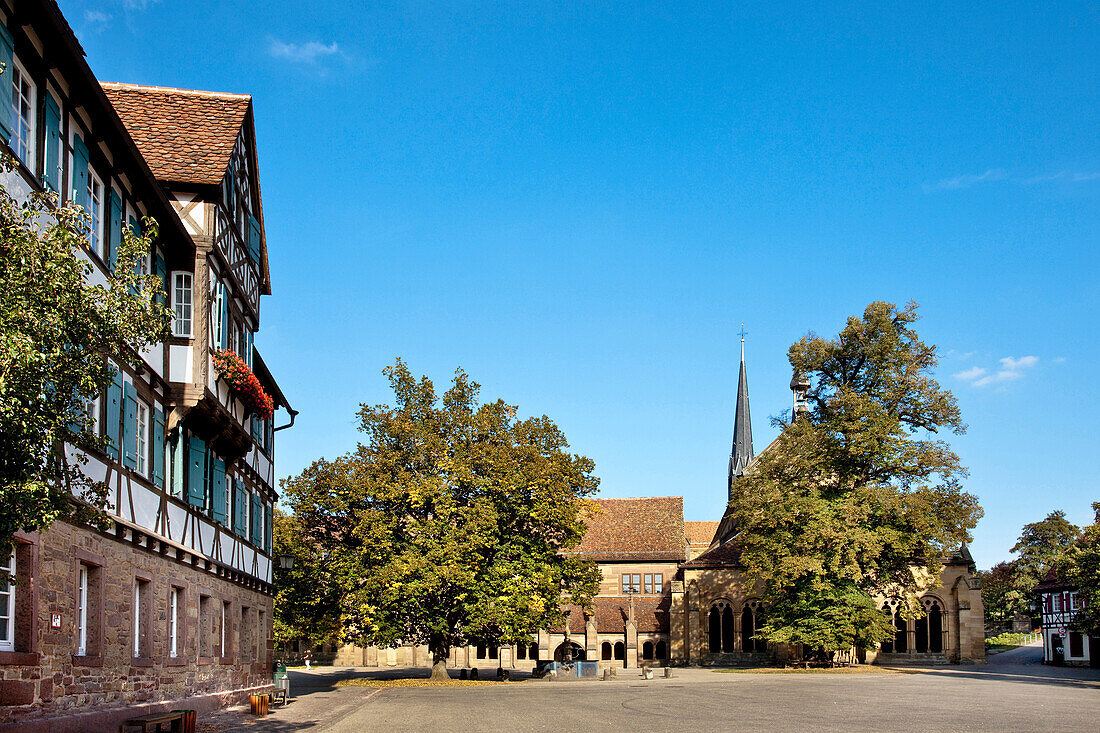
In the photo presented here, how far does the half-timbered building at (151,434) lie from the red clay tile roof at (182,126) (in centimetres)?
4

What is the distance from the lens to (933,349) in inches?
1957

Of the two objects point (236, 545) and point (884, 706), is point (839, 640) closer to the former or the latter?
point (884, 706)

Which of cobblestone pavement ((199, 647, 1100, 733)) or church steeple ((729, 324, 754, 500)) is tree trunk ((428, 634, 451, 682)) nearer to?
cobblestone pavement ((199, 647, 1100, 733))

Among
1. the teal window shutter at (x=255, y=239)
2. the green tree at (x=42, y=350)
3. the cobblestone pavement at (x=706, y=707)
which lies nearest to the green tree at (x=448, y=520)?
the cobblestone pavement at (x=706, y=707)

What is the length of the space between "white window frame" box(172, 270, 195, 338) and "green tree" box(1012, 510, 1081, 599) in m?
81.2

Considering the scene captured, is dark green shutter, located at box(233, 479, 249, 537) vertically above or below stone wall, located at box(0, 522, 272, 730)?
above

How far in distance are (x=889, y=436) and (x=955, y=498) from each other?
407cm

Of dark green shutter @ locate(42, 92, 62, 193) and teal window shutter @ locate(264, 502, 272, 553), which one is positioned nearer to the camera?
dark green shutter @ locate(42, 92, 62, 193)

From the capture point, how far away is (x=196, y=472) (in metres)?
21.4

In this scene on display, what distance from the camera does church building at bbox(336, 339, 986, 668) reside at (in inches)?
2250

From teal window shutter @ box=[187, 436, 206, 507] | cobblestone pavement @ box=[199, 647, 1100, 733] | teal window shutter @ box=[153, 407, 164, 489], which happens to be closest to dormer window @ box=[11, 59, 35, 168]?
teal window shutter @ box=[153, 407, 164, 489]

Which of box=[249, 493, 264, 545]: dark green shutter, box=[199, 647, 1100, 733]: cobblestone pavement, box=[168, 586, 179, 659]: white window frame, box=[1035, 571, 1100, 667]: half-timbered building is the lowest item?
box=[1035, 571, 1100, 667]: half-timbered building

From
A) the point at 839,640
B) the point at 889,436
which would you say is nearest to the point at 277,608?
the point at 839,640

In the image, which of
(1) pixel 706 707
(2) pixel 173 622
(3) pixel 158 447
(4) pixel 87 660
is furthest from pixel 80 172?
(1) pixel 706 707
